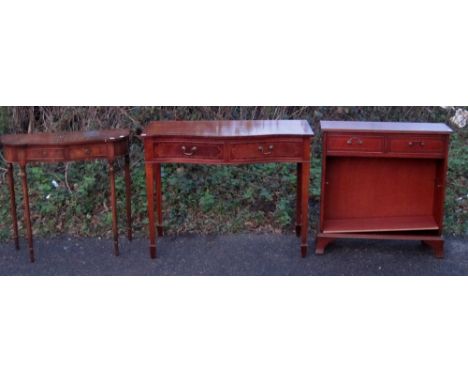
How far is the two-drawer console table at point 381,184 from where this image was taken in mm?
4438

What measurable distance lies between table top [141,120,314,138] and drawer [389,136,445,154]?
0.63 metres

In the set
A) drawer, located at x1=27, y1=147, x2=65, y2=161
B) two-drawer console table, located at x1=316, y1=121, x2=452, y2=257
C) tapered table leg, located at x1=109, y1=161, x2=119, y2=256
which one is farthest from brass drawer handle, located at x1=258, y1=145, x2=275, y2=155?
drawer, located at x1=27, y1=147, x2=65, y2=161

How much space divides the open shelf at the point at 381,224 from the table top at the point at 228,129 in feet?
2.75

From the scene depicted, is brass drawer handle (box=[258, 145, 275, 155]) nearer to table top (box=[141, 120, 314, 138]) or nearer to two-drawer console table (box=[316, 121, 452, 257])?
table top (box=[141, 120, 314, 138])

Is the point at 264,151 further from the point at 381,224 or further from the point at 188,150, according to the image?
the point at 381,224

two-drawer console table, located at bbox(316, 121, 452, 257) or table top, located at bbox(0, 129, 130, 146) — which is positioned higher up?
table top, located at bbox(0, 129, 130, 146)

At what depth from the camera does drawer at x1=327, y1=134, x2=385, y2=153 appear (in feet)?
14.5

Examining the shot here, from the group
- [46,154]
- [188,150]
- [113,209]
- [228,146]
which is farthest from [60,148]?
[228,146]

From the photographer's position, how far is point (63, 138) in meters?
4.51

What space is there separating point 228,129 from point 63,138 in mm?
1244

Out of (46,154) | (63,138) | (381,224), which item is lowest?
(381,224)

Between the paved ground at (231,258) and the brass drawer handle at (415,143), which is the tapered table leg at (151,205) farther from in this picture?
the brass drawer handle at (415,143)

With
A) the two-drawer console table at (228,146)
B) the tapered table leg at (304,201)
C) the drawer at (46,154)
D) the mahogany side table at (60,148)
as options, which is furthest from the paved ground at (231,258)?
the drawer at (46,154)

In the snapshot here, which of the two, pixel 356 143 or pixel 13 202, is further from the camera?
pixel 13 202
